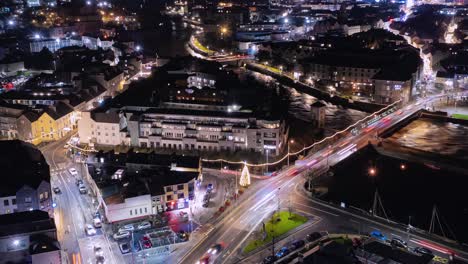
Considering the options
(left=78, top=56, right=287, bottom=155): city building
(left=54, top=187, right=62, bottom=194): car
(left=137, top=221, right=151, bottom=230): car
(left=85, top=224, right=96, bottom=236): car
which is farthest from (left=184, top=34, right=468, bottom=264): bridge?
(left=54, top=187, right=62, bottom=194): car

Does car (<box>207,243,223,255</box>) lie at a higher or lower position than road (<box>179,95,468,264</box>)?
higher

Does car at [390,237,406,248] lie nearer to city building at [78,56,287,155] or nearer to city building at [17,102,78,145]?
city building at [78,56,287,155]

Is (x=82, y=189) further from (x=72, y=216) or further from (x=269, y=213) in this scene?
(x=269, y=213)

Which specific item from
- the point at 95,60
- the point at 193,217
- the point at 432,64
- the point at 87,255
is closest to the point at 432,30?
the point at 432,64

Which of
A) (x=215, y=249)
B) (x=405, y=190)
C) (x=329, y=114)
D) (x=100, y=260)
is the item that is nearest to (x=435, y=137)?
(x=329, y=114)

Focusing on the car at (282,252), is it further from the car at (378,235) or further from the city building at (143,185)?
the city building at (143,185)

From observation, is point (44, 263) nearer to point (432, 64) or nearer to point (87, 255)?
point (87, 255)

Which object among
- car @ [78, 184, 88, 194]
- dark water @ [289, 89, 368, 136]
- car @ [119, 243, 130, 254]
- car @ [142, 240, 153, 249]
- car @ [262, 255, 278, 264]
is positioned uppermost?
car @ [262, 255, 278, 264]
